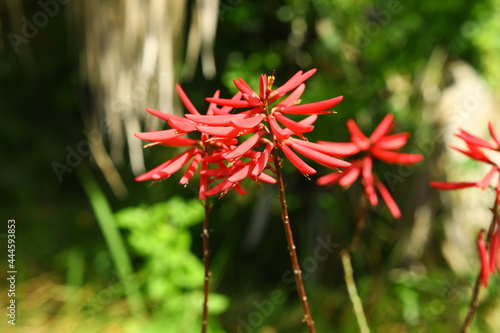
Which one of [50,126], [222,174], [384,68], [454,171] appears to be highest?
[50,126]

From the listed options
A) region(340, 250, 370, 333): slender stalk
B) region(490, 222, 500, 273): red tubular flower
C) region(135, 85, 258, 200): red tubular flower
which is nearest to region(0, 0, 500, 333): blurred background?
region(340, 250, 370, 333): slender stalk

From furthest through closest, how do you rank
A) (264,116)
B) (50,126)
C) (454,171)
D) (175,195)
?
(50,126)
(175,195)
(454,171)
(264,116)

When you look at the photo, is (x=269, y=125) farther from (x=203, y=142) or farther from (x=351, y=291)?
(x=351, y=291)

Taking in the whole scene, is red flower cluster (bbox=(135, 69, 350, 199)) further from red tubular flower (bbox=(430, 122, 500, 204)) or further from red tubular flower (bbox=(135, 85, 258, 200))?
red tubular flower (bbox=(430, 122, 500, 204))

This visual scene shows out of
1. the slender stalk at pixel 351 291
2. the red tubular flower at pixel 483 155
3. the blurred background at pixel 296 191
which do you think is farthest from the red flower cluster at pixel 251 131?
the blurred background at pixel 296 191

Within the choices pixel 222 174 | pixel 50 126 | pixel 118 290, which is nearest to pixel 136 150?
pixel 118 290

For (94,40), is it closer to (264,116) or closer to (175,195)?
(175,195)

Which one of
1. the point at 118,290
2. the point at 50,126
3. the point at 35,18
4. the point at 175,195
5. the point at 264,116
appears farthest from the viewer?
the point at 50,126

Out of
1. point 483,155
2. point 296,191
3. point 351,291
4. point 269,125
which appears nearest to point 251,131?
point 269,125
